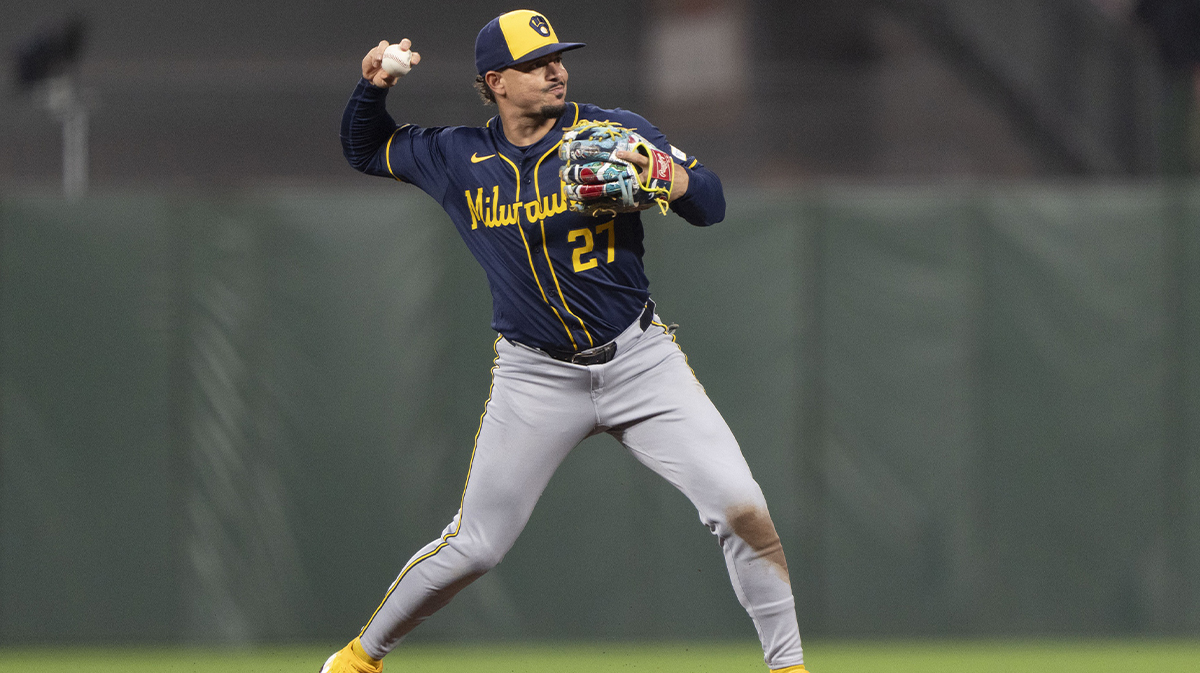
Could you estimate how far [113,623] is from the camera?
262 inches

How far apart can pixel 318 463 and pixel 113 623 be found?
138 cm

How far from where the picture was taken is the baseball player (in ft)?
12.9

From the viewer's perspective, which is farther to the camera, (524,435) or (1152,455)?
(1152,455)

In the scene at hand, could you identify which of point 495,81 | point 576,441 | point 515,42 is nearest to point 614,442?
point 576,441

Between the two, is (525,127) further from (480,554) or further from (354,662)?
(354,662)

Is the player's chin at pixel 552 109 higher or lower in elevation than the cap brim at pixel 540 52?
lower

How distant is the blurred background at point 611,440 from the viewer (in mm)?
6664

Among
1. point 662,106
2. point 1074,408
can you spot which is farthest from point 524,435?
point 662,106

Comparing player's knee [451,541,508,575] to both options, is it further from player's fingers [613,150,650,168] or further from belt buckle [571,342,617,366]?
player's fingers [613,150,650,168]

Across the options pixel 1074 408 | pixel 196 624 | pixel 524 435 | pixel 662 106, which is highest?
pixel 662 106

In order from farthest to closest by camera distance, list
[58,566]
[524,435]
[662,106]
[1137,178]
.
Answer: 1. [662,106]
2. [1137,178]
3. [58,566]
4. [524,435]

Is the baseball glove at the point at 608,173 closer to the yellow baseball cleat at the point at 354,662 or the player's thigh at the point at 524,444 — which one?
the player's thigh at the point at 524,444

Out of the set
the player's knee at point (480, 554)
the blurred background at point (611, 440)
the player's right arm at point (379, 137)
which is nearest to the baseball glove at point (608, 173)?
the player's right arm at point (379, 137)

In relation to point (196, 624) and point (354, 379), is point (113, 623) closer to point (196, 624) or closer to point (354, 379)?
point (196, 624)
